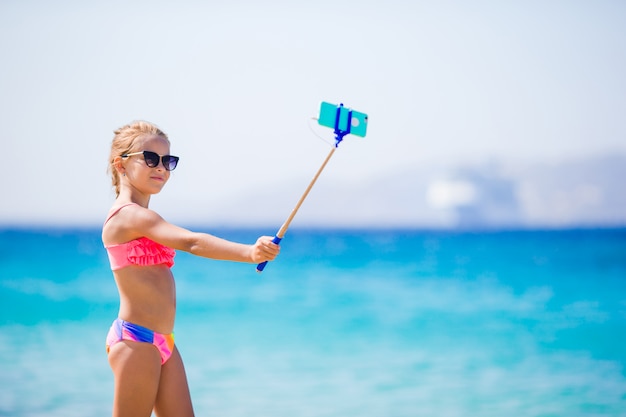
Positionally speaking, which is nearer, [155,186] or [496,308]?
[155,186]

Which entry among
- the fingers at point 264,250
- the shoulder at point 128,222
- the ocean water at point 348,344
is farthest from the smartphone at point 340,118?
the ocean water at point 348,344

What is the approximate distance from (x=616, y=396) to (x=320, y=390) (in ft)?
8.22

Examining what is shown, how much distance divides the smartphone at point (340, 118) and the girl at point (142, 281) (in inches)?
22.7

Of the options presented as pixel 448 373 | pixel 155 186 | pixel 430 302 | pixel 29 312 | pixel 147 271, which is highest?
pixel 430 302

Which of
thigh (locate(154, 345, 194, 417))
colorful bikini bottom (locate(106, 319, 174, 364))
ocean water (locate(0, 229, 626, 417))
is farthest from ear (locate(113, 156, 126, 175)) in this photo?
ocean water (locate(0, 229, 626, 417))

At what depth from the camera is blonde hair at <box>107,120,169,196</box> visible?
3102mm

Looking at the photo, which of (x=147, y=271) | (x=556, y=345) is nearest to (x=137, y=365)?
(x=147, y=271)

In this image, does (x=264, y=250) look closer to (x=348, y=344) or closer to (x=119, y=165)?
(x=119, y=165)

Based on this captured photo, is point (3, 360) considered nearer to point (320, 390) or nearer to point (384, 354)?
point (320, 390)

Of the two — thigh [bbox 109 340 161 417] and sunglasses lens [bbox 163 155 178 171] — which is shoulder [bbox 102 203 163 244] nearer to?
sunglasses lens [bbox 163 155 178 171]

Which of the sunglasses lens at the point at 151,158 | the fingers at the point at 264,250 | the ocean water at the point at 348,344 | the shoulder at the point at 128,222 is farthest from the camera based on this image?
the ocean water at the point at 348,344

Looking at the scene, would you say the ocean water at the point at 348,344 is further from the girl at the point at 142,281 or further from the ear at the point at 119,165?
the ear at the point at 119,165

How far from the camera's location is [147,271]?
300cm

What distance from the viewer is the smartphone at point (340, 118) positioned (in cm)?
305
